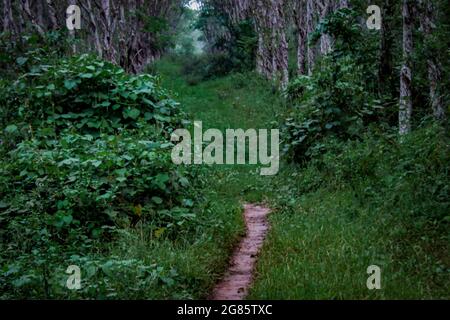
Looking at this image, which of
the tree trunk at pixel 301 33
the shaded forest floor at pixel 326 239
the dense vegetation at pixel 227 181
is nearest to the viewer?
the shaded forest floor at pixel 326 239

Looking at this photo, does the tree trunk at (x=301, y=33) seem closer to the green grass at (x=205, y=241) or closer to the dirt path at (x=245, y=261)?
the green grass at (x=205, y=241)

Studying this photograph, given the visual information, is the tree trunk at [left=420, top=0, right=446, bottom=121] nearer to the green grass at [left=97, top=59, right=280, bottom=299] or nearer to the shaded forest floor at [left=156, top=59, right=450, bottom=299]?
the shaded forest floor at [left=156, top=59, right=450, bottom=299]

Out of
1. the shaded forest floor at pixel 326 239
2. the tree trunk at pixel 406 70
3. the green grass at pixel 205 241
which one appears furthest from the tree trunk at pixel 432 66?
the green grass at pixel 205 241

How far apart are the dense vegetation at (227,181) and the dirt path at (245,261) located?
14cm

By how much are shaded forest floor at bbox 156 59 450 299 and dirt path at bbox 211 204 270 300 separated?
0.44ft

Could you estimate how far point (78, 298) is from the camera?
512cm

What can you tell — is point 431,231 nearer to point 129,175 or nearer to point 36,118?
point 129,175

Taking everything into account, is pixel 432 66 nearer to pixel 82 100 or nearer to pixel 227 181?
pixel 227 181

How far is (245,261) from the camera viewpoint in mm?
6797

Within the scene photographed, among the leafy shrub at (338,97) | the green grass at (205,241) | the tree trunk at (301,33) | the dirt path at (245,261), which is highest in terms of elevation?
the tree trunk at (301,33)

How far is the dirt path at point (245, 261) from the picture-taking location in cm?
580

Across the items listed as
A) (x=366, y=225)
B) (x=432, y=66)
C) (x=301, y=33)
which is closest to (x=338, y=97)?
(x=432, y=66)

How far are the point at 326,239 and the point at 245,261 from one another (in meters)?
1.06

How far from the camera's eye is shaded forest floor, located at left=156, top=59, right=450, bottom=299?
5.44 m
